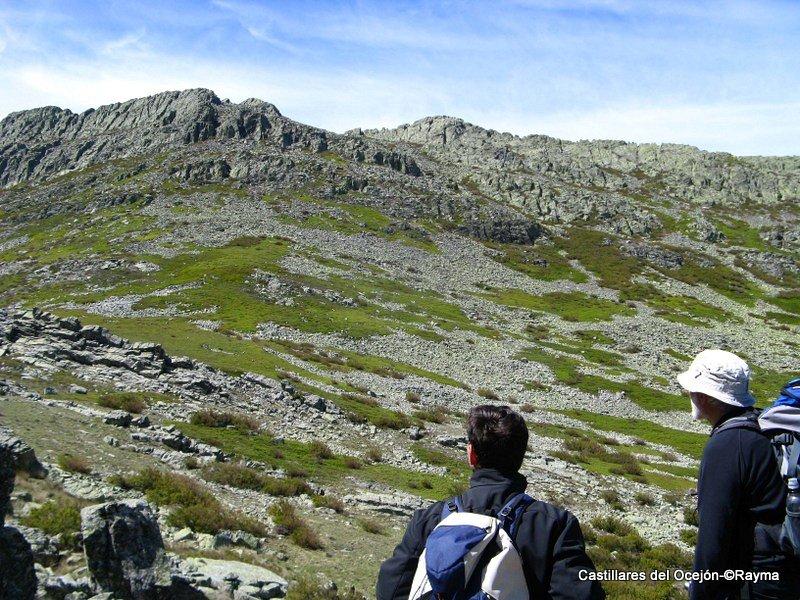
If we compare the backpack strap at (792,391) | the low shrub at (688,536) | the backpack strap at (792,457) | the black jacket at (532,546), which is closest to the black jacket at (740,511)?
the backpack strap at (792,457)

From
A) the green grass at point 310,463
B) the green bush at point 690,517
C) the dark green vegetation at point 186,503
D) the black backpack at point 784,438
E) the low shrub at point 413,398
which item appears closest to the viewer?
the black backpack at point 784,438

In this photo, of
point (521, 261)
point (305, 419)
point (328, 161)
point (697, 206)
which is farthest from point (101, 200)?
point (697, 206)

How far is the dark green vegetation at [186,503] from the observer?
43.0ft

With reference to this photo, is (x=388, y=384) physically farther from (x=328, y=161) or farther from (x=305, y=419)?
(x=328, y=161)

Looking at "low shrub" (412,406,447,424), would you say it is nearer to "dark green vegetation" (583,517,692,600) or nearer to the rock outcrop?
"dark green vegetation" (583,517,692,600)

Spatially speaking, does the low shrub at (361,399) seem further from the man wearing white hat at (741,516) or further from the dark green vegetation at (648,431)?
the man wearing white hat at (741,516)

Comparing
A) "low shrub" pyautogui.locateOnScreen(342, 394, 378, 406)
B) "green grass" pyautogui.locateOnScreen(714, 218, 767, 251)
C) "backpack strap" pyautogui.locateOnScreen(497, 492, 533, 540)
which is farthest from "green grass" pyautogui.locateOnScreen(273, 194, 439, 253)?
"backpack strap" pyautogui.locateOnScreen(497, 492, 533, 540)

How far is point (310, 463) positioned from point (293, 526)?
A: 7247 millimetres

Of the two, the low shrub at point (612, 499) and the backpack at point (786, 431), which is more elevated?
the backpack at point (786, 431)

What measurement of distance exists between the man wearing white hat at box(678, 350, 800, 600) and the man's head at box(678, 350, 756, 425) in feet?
1.34

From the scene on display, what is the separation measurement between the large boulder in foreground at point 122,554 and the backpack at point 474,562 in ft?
21.2

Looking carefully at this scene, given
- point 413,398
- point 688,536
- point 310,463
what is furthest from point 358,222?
point 688,536

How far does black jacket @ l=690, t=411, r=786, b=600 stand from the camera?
5305 mm

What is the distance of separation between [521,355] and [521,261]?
63.1 m
